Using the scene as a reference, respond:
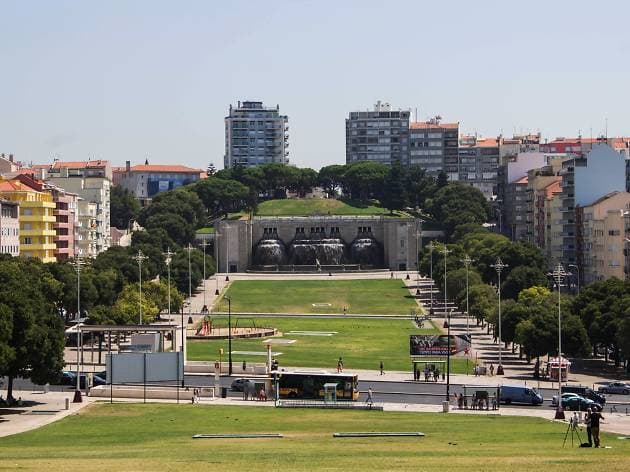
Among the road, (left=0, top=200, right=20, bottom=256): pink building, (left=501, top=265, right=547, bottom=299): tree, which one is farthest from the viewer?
(left=0, top=200, right=20, bottom=256): pink building

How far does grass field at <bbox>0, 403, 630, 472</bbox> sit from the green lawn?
284 ft

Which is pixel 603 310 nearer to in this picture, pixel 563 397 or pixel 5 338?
pixel 563 397

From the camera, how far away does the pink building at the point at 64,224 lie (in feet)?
611

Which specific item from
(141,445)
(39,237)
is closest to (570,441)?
(141,445)

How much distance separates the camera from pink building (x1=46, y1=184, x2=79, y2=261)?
7328 inches

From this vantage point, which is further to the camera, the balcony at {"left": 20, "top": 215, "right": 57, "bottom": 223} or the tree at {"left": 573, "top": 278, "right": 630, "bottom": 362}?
the balcony at {"left": 20, "top": 215, "right": 57, "bottom": 223}

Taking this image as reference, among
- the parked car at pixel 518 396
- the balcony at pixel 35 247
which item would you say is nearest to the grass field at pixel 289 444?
the parked car at pixel 518 396

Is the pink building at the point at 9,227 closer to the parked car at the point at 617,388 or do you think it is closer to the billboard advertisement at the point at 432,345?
the billboard advertisement at the point at 432,345

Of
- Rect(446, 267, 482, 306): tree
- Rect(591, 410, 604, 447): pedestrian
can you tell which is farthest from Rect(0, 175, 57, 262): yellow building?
Rect(591, 410, 604, 447): pedestrian

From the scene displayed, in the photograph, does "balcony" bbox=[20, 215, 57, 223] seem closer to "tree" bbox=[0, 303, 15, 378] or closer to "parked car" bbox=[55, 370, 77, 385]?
"parked car" bbox=[55, 370, 77, 385]

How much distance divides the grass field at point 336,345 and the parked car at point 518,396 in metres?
21.8

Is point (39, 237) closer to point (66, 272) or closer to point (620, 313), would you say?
point (66, 272)

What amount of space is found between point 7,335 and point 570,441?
30288 mm

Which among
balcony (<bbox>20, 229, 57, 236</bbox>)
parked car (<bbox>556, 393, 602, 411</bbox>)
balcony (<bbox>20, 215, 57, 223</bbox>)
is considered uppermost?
balcony (<bbox>20, 215, 57, 223</bbox>)
